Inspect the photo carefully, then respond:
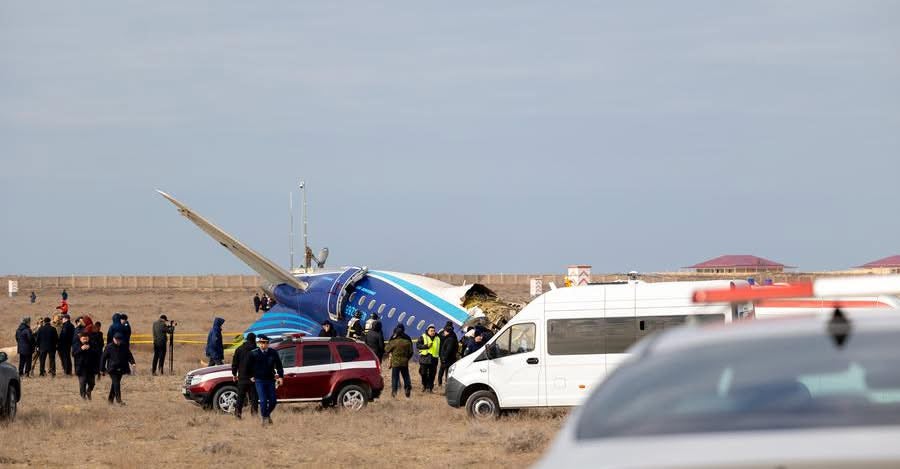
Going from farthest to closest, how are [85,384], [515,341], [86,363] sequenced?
[85,384], [86,363], [515,341]

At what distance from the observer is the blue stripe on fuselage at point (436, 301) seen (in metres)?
32.3

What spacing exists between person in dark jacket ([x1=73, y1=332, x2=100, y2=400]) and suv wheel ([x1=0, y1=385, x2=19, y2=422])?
13.6ft

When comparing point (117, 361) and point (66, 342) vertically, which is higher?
point (66, 342)

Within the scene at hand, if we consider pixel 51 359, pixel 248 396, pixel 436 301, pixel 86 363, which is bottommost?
pixel 248 396

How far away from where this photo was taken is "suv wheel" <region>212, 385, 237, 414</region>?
940 inches

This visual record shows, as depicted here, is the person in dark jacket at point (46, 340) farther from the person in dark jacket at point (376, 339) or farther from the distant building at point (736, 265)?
the distant building at point (736, 265)

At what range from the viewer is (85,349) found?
25766 mm

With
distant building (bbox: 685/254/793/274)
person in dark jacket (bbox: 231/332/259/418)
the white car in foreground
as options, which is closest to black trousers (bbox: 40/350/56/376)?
person in dark jacket (bbox: 231/332/259/418)

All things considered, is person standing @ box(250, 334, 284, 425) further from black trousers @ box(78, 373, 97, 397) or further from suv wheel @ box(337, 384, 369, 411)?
black trousers @ box(78, 373, 97, 397)

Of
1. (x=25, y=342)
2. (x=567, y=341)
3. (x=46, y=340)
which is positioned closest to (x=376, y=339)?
(x=46, y=340)

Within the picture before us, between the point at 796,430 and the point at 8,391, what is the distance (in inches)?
744

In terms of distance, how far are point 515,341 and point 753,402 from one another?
18.0 meters

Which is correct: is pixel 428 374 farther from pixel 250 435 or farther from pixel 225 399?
pixel 250 435

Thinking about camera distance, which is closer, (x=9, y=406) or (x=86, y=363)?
(x=9, y=406)
